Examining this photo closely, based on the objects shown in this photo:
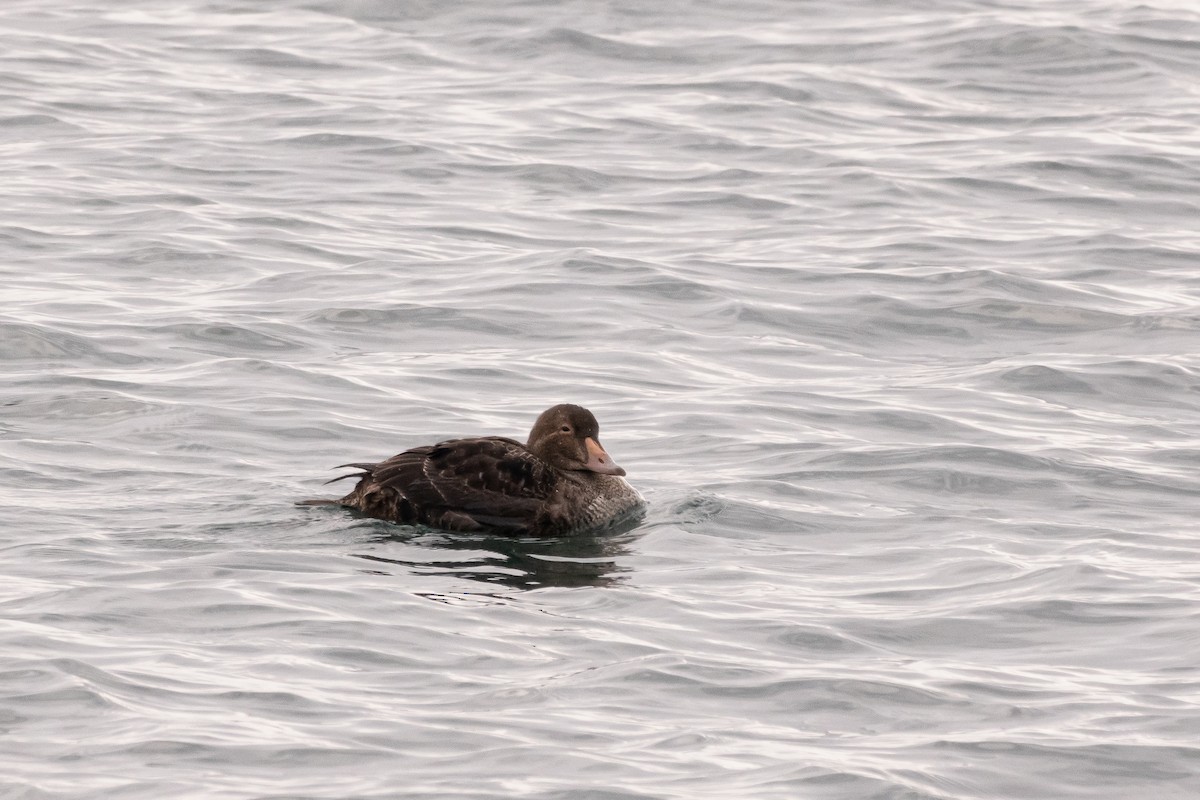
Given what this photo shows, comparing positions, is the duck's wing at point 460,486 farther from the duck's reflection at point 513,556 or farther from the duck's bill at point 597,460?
the duck's bill at point 597,460

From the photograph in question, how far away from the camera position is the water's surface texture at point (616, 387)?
7695 millimetres

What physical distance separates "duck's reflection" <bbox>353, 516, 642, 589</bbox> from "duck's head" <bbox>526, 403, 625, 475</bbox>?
38 centimetres

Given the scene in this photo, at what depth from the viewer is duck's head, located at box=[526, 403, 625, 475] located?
35.4 feet

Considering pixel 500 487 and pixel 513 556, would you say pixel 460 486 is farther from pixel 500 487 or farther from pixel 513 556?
pixel 513 556

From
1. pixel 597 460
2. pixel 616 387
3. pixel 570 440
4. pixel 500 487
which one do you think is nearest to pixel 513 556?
pixel 500 487

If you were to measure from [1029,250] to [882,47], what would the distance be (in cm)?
769

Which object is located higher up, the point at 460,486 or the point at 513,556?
the point at 460,486

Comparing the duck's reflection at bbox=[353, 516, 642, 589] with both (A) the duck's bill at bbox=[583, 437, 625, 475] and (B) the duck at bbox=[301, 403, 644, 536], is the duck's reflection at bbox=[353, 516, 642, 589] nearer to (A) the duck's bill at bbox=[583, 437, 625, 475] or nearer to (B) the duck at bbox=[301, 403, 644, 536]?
(B) the duck at bbox=[301, 403, 644, 536]

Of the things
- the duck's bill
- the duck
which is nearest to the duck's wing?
the duck

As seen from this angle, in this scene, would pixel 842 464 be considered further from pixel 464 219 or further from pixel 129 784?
pixel 464 219

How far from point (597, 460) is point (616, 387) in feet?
8.19

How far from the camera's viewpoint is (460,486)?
1048cm

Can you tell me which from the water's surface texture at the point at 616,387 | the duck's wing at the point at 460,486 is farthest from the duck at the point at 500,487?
the water's surface texture at the point at 616,387

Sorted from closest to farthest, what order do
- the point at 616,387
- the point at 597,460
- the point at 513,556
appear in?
the point at 513,556 → the point at 597,460 → the point at 616,387
